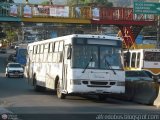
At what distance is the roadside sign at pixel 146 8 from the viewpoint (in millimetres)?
54438

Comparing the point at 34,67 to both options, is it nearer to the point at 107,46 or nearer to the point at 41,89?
the point at 41,89

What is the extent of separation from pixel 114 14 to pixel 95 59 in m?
41.6

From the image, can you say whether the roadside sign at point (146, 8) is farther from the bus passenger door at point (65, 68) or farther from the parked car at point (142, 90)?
the bus passenger door at point (65, 68)

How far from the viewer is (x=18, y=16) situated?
58.2m

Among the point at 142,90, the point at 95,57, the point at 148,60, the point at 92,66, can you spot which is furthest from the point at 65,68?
the point at 148,60

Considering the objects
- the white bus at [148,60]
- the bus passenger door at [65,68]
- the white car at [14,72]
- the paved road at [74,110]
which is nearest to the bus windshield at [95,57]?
the bus passenger door at [65,68]

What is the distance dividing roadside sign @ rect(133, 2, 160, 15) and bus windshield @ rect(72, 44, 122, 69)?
109ft

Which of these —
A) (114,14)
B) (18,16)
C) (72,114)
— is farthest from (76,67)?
(114,14)

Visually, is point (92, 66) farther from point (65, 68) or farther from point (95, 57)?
point (65, 68)

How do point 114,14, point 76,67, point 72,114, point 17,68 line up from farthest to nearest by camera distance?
point 114,14, point 17,68, point 76,67, point 72,114

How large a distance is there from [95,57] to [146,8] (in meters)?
34.2

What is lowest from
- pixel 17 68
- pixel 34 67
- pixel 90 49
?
pixel 17 68

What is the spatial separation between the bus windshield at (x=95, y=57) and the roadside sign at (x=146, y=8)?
33.2 metres

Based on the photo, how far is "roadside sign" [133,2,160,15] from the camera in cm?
5444
